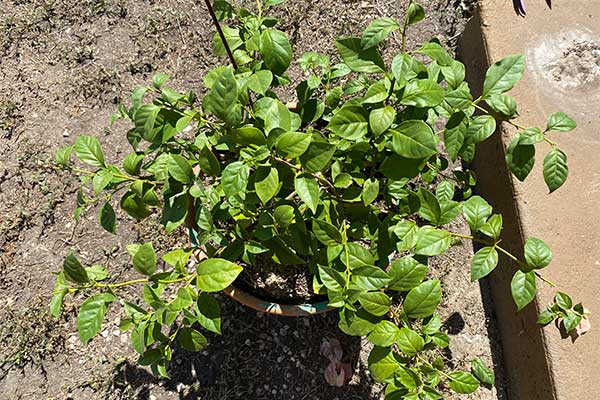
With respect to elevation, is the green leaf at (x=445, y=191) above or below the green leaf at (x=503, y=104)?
below

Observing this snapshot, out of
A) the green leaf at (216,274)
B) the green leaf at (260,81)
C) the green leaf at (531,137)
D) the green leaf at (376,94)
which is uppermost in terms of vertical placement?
the green leaf at (260,81)

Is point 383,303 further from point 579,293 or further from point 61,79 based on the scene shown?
point 61,79

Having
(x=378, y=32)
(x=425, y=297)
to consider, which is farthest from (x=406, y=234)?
(x=378, y=32)

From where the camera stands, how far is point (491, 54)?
2.40 meters

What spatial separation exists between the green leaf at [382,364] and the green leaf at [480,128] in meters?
0.59

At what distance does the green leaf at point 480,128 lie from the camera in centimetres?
146

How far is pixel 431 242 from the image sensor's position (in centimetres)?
145

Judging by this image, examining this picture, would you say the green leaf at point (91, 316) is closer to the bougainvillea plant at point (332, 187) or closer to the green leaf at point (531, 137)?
the bougainvillea plant at point (332, 187)

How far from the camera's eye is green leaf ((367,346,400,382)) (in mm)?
1436

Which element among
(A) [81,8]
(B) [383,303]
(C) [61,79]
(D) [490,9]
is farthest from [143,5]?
(B) [383,303]

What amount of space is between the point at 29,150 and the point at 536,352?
2.34 metres

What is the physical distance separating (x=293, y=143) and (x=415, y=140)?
0.28 m

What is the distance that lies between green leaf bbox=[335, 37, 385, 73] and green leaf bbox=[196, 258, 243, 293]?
570 millimetres

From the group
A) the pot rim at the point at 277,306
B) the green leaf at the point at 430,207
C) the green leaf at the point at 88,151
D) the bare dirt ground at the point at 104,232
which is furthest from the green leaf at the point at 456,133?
the bare dirt ground at the point at 104,232
